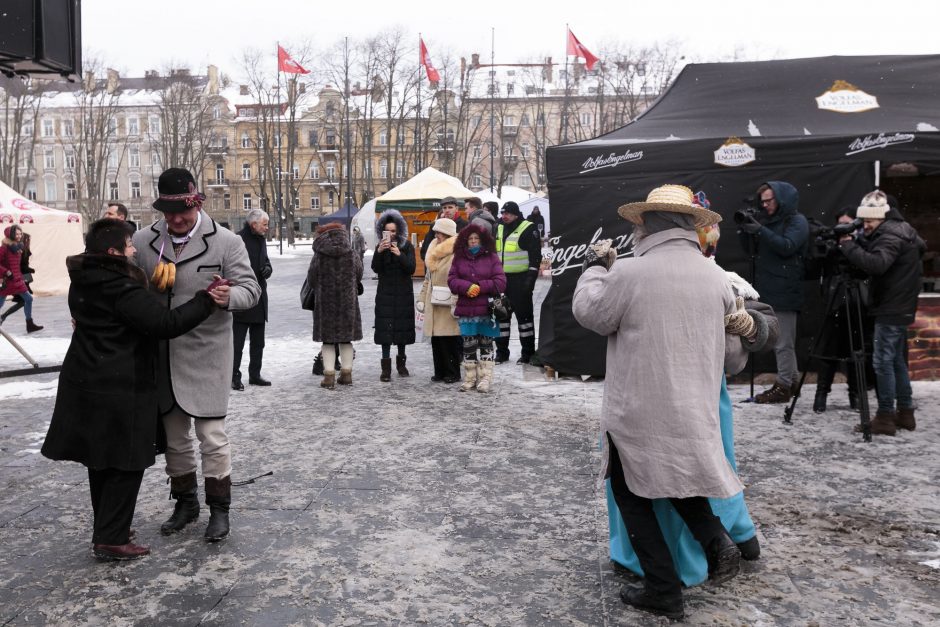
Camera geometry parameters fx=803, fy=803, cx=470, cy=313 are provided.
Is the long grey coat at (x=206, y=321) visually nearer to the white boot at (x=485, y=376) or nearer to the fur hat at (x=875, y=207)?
the white boot at (x=485, y=376)

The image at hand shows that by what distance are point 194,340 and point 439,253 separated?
4.41 meters

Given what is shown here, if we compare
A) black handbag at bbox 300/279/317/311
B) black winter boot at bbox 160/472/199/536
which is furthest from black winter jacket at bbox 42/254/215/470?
black handbag at bbox 300/279/317/311

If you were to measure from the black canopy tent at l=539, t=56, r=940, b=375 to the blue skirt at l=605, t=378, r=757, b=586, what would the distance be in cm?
451

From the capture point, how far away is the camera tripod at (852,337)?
19.6 feet

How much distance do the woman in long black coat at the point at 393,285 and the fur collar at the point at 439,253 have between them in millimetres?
208

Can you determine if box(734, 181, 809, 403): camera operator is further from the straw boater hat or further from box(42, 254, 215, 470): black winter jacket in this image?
box(42, 254, 215, 470): black winter jacket

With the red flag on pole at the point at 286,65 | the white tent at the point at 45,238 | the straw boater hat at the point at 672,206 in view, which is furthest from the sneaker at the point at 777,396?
the red flag on pole at the point at 286,65

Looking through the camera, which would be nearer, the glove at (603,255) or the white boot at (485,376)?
the glove at (603,255)

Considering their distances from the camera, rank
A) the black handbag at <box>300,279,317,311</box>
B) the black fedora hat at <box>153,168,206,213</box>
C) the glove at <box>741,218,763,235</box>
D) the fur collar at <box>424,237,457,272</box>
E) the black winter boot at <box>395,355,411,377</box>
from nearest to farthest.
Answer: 1. the black fedora hat at <box>153,168,206,213</box>
2. the glove at <box>741,218,763,235</box>
3. the fur collar at <box>424,237,457,272</box>
4. the black handbag at <box>300,279,317,311</box>
5. the black winter boot at <box>395,355,411,377</box>

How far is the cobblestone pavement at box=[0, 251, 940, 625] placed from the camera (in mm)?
3340

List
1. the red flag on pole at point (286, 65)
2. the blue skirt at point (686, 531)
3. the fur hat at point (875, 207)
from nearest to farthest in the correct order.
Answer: the blue skirt at point (686, 531) → the fur hat at point (875, 207) → the red flag on pole at point (286, 65)

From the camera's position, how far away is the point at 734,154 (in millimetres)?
7910

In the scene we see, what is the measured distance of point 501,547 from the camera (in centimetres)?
398

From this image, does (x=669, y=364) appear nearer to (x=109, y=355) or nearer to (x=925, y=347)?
(x=109, y=355)
